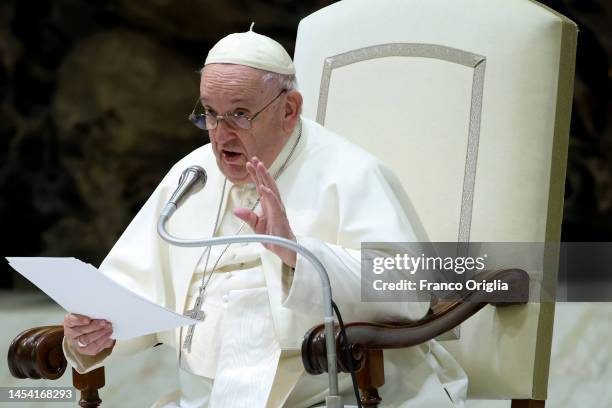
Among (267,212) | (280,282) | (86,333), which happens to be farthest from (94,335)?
(267,212)

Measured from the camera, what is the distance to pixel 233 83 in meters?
3.36

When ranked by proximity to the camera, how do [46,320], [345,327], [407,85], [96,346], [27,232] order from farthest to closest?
[27,232] < [46,320] < [407,85] < [96,346] < [345,327]

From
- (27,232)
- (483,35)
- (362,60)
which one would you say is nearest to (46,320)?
(27,232)

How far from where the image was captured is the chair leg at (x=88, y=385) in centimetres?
336

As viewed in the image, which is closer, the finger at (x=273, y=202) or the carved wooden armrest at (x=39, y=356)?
the finger at (x=273, y=202)

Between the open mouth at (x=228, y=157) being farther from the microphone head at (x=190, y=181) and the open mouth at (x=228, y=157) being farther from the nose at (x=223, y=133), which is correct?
the microphone head at (x=190, y=181)

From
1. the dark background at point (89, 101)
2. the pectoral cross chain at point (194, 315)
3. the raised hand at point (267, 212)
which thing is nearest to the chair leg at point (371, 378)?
the raised hand at point (267, 212)

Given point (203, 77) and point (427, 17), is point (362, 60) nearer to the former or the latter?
point (427, 17)

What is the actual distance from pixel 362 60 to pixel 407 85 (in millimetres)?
199

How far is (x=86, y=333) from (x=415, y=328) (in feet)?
2.73

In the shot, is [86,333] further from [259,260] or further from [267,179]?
[267,179]

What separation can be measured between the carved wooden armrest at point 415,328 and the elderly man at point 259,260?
0.07 meters

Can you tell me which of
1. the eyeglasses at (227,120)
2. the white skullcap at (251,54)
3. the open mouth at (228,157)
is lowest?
the open mouth at (228,157)

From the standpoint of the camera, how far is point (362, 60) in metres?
3.90
